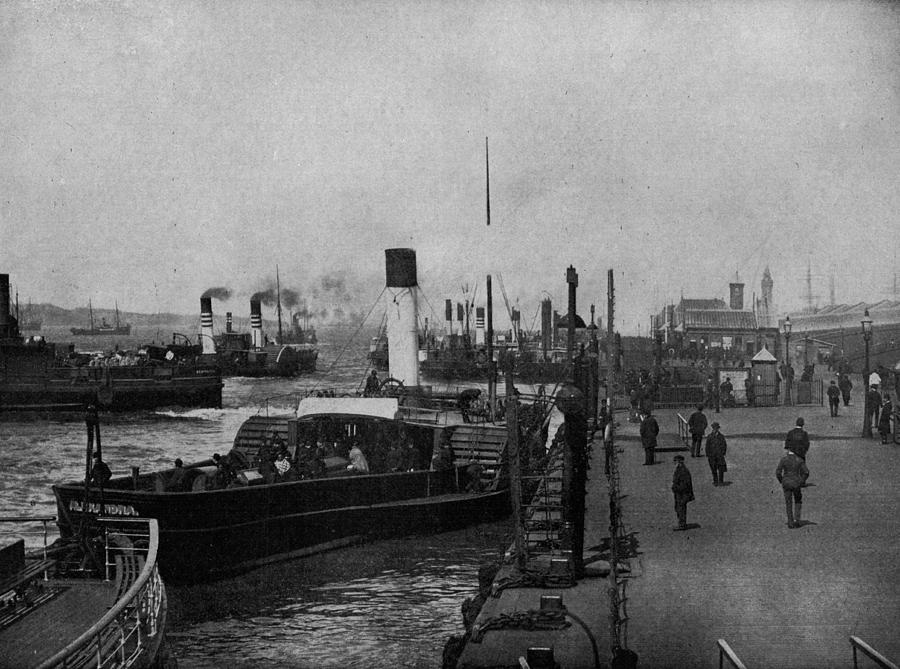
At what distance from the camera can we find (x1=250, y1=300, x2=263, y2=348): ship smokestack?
8056 centimetres

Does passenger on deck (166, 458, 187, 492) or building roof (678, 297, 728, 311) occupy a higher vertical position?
building roof (678, 297, 728, 311)

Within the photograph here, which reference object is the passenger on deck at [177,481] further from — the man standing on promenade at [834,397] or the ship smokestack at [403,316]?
the man standing on promenade at [834,397]

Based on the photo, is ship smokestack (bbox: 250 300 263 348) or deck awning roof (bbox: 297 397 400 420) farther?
ship smokestack (bbox: 250 300 263 348)

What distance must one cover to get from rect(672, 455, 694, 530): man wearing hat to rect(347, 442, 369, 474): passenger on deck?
7.27 meters

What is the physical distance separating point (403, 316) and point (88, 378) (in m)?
34.6

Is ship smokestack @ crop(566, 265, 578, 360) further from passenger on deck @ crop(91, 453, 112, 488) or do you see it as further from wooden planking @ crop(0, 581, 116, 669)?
wooden planking @ crop(0, 581, 116, 669)

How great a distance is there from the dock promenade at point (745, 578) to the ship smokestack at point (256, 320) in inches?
2540

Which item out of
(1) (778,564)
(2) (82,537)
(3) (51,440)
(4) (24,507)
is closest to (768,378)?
(1) (778,564)

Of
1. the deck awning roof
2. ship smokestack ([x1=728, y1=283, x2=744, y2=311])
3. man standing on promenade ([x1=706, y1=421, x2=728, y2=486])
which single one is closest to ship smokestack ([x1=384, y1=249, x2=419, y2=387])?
the deck awning roof

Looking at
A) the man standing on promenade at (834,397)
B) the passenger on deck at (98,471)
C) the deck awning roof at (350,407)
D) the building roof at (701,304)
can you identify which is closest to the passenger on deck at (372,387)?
the deck awning roof at (350,407)

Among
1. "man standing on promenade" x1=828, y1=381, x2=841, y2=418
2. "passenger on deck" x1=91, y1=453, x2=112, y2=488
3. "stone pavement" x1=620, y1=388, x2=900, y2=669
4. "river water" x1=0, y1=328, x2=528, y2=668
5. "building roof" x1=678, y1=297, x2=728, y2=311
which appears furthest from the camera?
"building roof" x1=678, y1=297, x2=728, y2=311

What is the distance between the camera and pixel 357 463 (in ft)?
61.5

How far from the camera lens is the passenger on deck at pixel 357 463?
18.6 m

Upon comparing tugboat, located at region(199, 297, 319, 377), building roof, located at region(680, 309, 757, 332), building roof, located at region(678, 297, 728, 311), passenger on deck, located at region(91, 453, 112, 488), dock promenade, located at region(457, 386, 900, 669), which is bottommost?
dock promenade, located at region(457, 386, 900, 669)
